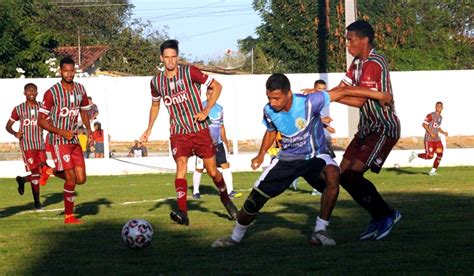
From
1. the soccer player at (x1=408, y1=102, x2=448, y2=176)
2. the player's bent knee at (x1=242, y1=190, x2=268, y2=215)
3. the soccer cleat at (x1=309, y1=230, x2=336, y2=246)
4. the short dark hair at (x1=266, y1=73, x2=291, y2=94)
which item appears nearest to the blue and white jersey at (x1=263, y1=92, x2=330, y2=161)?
the short dark hair at (x1=266, y1=73, x2=291, y2=94)

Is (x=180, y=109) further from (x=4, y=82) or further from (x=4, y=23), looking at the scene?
(x=4, y=23)

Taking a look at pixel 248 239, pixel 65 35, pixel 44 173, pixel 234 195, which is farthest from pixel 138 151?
pixel 65 35

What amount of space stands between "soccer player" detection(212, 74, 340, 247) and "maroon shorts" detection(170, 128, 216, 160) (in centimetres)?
266

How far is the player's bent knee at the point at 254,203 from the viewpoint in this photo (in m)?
9.47

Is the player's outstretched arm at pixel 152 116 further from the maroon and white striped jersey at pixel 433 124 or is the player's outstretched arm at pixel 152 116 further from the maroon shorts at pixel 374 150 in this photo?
the maroon and white striped jersey at pixel 433 124

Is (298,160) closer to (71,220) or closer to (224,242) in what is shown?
(224,242)

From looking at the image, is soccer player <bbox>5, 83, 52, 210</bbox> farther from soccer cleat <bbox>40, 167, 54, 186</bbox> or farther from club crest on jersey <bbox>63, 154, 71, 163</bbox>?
club crest on jersey <bbox>63, 154, 71, 163</bbox>

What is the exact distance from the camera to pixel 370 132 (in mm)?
10078

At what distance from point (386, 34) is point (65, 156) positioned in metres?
41.5

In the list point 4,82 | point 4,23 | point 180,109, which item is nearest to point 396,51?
point 4,23

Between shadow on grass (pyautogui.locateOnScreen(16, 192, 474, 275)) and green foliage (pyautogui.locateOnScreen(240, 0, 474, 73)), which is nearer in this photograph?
shadow on grass (pyautogui.locateOnScreen(16, 192, 474, 275))

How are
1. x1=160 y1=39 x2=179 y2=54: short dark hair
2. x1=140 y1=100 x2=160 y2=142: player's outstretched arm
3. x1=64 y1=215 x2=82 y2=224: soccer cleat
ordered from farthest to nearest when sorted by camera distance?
x1=64 y1=215 x2=82 y2=224: soccer cleat < x1=140 y1=100 x2=160 y2=142: player's outstretched arm < x1=160 y1=39 x2=179 y2=54: short dark hair

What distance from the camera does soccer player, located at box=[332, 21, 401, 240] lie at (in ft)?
32.4

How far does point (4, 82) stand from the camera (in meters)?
34.5
